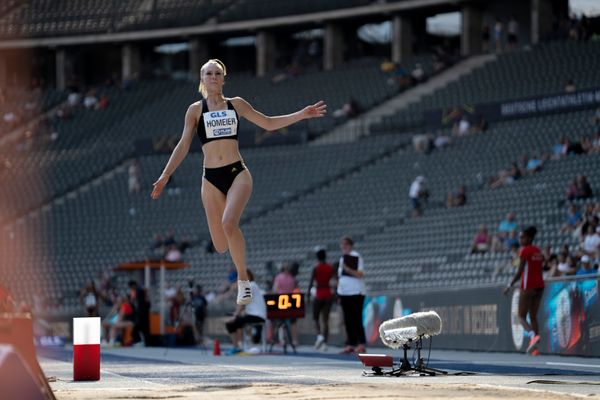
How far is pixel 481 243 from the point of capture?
29.5 metres

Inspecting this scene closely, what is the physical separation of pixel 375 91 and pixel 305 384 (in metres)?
36.5

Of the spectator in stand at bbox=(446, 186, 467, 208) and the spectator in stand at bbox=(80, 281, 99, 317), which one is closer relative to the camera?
the spectator in stand at bbox=(80, 281, 99, 317)

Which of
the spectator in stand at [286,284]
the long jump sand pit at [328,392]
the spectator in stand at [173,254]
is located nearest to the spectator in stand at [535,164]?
the spectator in stand at [173,254]

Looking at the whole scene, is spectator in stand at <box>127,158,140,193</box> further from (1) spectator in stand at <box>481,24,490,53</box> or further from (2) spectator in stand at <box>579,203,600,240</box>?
(2) spectator in stand at <box>579,203,600,240</box>

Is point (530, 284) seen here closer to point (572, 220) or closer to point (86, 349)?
point (572, 220)

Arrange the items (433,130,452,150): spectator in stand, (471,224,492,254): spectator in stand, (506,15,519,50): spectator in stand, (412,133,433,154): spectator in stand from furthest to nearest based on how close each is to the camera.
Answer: (506,15,519,50): spectator in stand, (412,133,433,154): spectator in stand, (433,130,452,150): spectator in stand, (471,224,492,254): spectator in stand

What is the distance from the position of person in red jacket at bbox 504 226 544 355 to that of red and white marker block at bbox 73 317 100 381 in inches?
345

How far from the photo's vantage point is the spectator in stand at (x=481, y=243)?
29312mm

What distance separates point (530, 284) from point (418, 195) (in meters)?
16.1

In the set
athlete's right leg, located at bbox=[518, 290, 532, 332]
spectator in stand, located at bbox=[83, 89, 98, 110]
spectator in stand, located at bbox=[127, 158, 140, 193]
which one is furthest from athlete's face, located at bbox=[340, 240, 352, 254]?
spectator in stand, located at bbox=[83, 89, 98, 110]

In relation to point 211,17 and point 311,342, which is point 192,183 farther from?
point 311,342

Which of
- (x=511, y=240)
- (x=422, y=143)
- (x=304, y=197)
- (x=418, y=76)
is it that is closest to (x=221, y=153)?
(x=511, y=240)

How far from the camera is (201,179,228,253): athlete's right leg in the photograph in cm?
1195

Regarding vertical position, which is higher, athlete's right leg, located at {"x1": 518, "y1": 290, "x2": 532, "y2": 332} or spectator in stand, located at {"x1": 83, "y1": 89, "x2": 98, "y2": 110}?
spectator in stand, located at {"x1": 83, "y1": 89, "x2": 98, "y2": 110}
